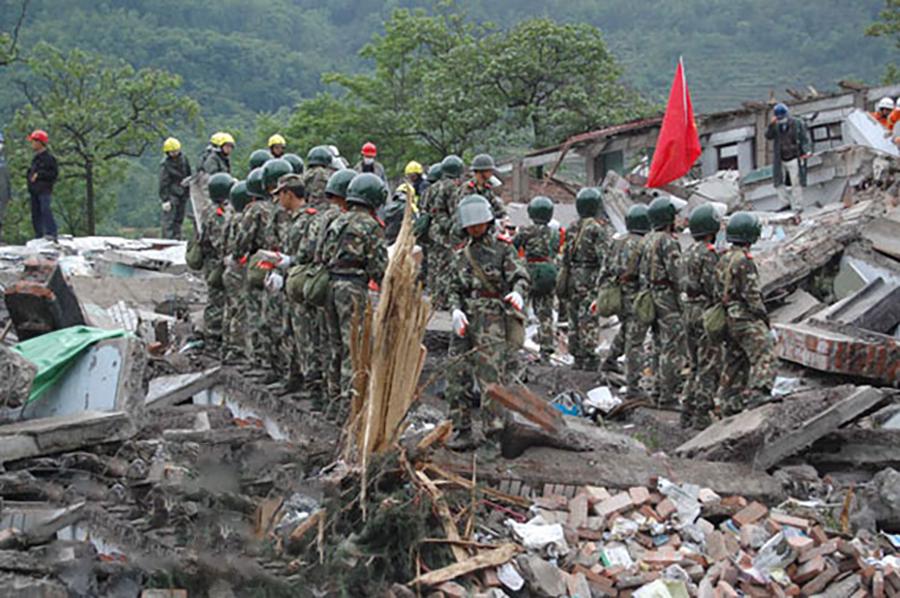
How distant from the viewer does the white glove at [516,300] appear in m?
9.19

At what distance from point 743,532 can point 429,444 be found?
218cm

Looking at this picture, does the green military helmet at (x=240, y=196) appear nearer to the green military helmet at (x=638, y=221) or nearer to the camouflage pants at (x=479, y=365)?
the camouflage pants at (x=479, y=365)

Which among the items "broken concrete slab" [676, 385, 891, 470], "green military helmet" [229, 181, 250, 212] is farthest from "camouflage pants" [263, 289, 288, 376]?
"broken concrete slab" [676, 385, 891, 470]

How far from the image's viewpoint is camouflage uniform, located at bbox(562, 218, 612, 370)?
1380 centimetres

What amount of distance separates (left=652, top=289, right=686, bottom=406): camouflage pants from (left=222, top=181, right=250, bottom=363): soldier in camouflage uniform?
14.0 ft

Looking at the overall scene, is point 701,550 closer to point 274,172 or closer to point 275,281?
point 275,281

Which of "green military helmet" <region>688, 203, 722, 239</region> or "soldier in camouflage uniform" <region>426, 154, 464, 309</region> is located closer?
"green military helmet" <region>688, 203, 722, 239</region>

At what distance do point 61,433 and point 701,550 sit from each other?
4512 mm

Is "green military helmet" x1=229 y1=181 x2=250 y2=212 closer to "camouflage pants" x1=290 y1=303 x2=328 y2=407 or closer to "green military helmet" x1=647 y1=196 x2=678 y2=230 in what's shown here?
"camouflage pants" x1=290 y1=303 x2=328 y2=407

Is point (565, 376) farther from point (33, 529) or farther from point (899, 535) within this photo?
point (33, 529)

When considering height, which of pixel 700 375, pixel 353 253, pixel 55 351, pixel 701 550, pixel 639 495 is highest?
pixel 353 253

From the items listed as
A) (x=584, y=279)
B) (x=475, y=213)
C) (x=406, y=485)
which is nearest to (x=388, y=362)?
(x=406, y=485)

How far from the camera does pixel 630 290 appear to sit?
12500 millimetres

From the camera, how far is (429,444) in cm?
736
